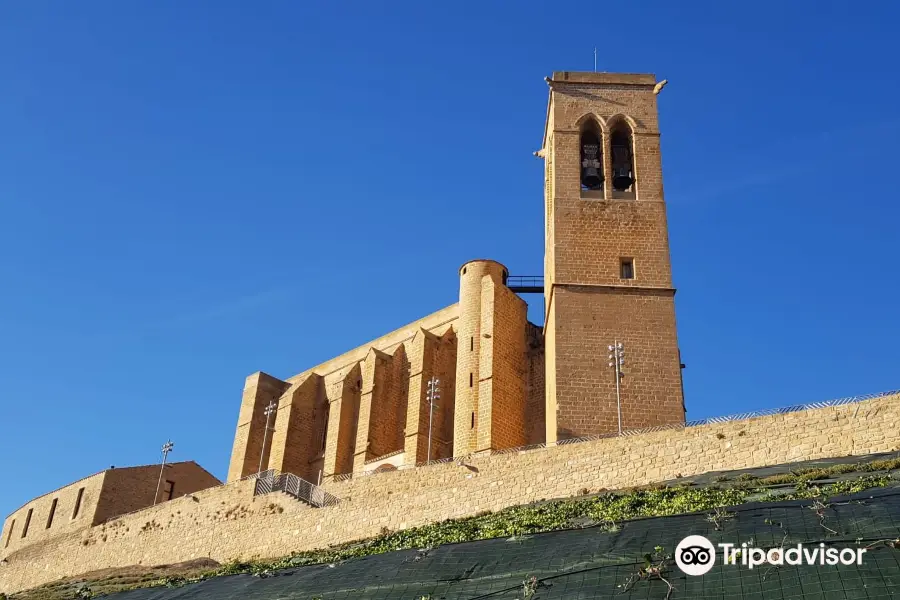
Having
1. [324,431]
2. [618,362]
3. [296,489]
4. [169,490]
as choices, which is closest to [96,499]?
[169,490]

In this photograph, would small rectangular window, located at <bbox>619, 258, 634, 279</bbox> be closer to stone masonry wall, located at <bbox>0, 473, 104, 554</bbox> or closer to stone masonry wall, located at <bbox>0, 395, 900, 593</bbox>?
stone masonry wall, located at <bbox>0, 395, 900, 593</bbox>

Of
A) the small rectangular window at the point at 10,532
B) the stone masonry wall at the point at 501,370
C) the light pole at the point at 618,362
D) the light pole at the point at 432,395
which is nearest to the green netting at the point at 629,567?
the light pole at the point at 618,362

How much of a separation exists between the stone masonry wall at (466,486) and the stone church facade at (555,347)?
3611mm

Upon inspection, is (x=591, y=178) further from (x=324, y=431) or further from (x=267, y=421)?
(x=267, y=421)

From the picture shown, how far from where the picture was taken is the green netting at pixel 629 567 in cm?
995

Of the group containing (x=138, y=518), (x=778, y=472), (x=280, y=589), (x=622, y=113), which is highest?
(x=622, y=113)

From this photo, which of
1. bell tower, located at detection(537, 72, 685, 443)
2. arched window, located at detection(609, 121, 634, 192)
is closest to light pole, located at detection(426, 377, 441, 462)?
bell tower, located at detection(537, 72, 685, 443)

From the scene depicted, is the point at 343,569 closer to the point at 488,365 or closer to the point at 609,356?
the point at 609,356

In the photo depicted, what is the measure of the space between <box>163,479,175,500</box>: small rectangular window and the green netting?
1042 inches

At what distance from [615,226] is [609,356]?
15.2 feet

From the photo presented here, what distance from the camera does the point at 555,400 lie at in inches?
1043

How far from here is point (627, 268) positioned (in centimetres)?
2905

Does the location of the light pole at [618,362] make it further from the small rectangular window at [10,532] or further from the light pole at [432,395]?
the small rectangular window at [10,532]

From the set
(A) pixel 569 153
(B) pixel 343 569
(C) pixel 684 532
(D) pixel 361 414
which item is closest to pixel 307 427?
(D) pixel 361 414
